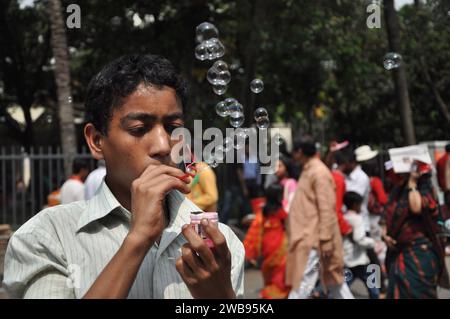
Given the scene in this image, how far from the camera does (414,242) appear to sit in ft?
19.3

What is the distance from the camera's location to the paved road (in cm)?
785

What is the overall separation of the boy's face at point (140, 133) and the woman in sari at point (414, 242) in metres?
4.40

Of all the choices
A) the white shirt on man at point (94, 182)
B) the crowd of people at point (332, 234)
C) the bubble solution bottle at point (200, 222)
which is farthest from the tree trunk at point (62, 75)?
the bubble solution bottle at point (200, 222)

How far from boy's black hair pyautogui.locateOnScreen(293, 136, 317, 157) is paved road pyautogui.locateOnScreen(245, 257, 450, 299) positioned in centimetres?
177

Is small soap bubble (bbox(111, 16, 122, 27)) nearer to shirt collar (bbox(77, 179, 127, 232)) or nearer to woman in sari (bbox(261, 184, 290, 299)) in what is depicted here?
woman in sari (bbox(261, 184, 290, 299))

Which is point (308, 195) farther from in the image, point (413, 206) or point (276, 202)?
point (413, 206)

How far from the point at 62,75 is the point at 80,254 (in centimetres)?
797

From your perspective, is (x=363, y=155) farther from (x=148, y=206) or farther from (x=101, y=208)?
(x=148, y=206)

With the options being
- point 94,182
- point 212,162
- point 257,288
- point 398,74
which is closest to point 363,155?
point 257,288

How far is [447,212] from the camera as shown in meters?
9.82

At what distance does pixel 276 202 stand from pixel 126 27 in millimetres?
6704

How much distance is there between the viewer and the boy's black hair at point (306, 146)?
21.5 ft

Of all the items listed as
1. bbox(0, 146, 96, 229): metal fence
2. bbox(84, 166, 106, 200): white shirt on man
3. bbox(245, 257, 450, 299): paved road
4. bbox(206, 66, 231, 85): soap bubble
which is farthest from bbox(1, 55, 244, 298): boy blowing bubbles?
bbox(0, 146, 96, 229): metal fence
